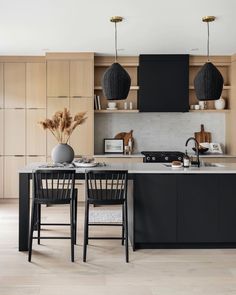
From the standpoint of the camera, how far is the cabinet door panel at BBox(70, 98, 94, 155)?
295 inches

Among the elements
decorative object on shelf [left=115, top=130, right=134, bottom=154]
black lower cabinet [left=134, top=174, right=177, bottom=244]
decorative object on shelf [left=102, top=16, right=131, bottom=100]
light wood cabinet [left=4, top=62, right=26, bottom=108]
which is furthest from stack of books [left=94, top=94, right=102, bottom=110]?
black lower cabinet [left=134, top=174, right=177, bottom=244]

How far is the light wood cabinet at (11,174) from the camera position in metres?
7.61

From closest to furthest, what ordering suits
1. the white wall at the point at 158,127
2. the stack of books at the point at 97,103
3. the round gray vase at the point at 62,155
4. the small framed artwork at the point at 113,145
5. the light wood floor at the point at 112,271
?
the light wood floor at the point at 112,271 → the round gray vase at the point at 62,155 → the stack of books at the point at 97,103 → the small framed artwork at the point at 113,145 → the white wall at the point at 158,127

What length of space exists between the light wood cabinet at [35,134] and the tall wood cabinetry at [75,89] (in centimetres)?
27

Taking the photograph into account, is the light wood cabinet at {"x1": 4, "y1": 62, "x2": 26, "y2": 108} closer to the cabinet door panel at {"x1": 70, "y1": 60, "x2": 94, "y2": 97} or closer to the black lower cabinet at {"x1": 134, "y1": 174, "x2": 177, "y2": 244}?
the cabinet door panel at {"x1": 70, "y1": 60, "x2": 94, "y2": 97}

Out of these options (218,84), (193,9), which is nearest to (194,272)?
(218,84)

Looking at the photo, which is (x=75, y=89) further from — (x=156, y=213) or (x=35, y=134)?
(x=156, y=213)

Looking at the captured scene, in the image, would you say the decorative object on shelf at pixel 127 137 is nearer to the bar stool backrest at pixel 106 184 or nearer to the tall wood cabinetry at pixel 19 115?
the tall wood cabinetry at pixel 19 115

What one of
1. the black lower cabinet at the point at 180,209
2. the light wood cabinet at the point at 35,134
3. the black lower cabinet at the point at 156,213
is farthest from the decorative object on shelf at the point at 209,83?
the light wood cabinet at the point at 35,134

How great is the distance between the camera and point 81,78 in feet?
24.6

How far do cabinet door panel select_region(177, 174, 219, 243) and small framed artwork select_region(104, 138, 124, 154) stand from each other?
10.7 feet

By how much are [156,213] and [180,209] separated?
0.26m

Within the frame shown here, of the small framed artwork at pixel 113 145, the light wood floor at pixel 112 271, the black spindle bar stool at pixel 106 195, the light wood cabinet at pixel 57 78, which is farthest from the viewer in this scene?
the small framed artwork at pixel 113 145

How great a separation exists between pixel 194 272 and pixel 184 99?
4.07 meters
